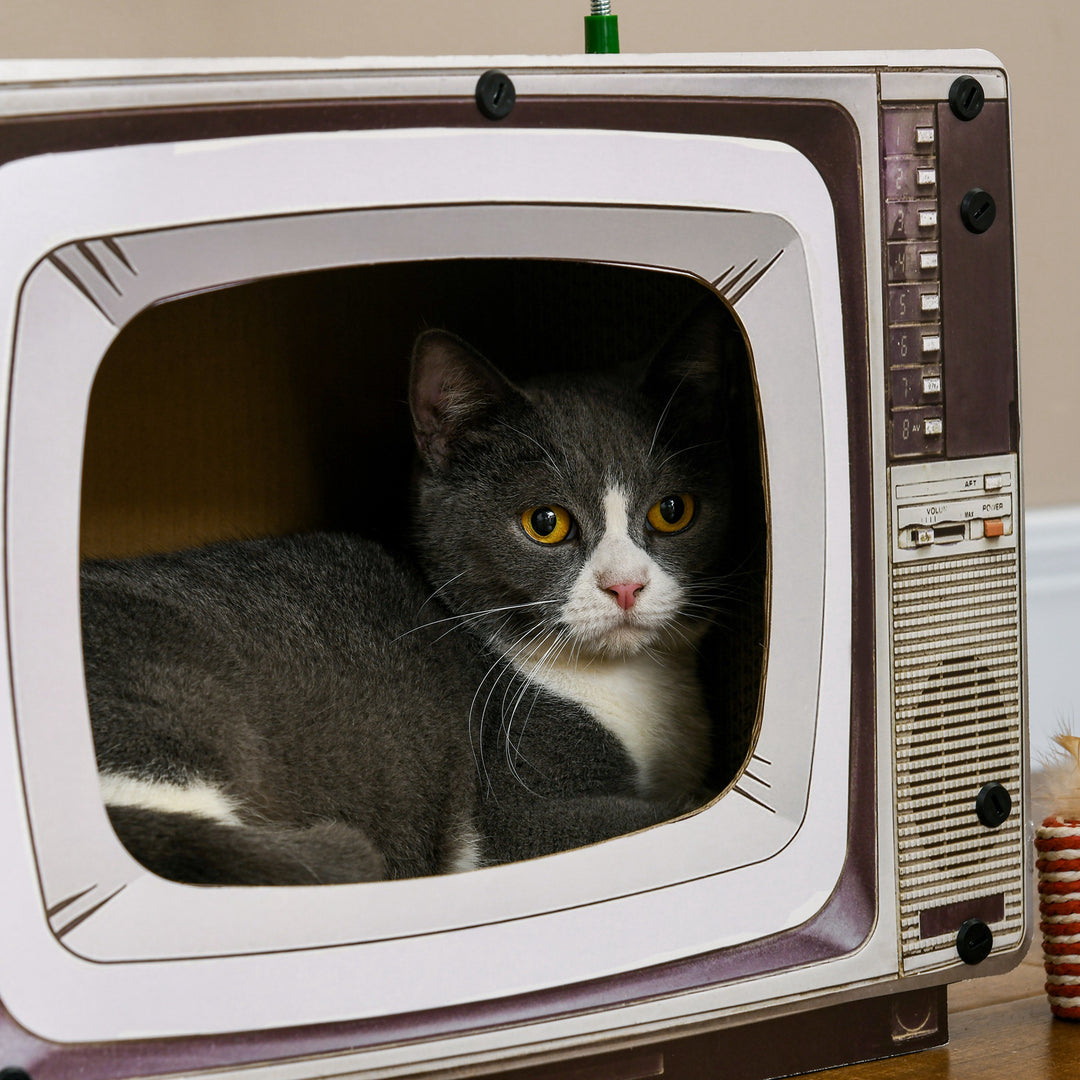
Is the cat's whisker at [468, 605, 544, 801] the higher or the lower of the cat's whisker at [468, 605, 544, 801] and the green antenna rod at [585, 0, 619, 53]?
the lower

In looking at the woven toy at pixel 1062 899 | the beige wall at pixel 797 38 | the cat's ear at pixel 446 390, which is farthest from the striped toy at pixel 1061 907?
the beige wall at pixel 797 38

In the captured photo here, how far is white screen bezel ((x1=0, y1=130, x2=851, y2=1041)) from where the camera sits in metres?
0.63

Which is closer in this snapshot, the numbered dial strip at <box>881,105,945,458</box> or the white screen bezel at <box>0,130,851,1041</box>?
the white screen bezel at <box>0,130,851,1041</box>

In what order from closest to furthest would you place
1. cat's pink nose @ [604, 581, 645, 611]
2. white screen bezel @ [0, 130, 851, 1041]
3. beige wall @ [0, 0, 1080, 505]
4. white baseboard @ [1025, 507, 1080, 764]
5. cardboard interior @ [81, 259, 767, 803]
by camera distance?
white screen bezel @ [0, 130, 851, 1041]
cat's pink nose @ [604, 581, 645, 611]
cardboard interior @ [81, 259, 767, 803]
beige wall @ [0, 0, 1080, 505]
white baseboard @ [1025, 507, 1080, 764]

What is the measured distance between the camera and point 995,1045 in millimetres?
874

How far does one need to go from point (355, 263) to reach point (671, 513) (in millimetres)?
365

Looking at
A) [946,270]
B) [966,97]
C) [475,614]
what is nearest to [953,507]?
[946,270]

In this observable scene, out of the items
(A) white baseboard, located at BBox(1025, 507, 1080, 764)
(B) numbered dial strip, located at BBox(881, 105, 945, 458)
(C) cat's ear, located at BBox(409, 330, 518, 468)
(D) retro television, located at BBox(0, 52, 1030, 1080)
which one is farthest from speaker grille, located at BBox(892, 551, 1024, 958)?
(A) white baseboard, located at BBox(1025, 507, 1080, 764)

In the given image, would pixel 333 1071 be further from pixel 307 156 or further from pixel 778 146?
pixel 778 146

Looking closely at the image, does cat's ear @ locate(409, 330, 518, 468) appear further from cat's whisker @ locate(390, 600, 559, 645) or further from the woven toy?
the woven toy

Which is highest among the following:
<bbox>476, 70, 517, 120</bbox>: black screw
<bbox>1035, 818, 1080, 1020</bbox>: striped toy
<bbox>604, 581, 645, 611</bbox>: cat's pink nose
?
<bbox>476, 70, 517, 120</bbox>: black screw

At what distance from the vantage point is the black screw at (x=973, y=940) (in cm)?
84

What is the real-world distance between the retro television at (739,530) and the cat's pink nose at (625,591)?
0.31 ft

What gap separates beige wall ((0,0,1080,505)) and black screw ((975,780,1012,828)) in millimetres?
770
